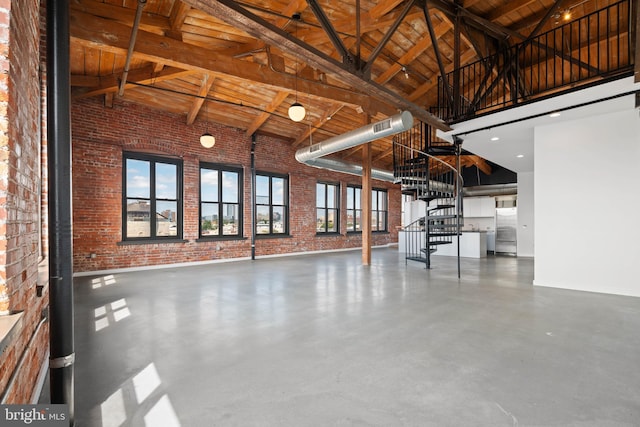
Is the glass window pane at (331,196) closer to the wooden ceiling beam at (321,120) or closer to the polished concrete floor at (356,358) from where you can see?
the wooden ceiling beam at (321,120)

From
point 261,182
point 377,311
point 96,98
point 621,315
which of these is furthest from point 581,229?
point 96,98

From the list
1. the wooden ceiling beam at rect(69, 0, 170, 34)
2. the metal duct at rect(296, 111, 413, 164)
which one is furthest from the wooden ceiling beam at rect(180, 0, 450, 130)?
the wooden ceiling beam at rect(69, 0, 170, 34)

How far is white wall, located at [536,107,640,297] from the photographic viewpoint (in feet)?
15.9

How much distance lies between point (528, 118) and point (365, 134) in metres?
2.79

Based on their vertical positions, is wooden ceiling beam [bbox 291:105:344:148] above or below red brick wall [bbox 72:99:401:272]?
above

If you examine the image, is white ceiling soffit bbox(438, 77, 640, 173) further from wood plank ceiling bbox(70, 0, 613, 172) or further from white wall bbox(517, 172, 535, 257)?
white wall bbox(517, 172, 535, 257)

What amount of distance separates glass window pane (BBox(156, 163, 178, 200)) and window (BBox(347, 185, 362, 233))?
687cm

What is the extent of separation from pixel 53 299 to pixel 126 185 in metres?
6.54

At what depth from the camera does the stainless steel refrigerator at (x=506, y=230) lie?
1125 cm

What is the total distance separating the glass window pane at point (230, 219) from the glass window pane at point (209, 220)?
0.24m

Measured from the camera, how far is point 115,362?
2.56m

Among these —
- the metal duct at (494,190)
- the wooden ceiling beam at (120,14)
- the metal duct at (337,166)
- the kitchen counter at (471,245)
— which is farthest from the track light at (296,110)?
the metal duct at (494,190)

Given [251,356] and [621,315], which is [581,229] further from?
[251,356]

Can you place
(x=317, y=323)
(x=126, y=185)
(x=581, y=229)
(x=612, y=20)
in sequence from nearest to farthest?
1. (x=317, y=323)
2. (x=581, y=229)
3. (x=612, y=20)
4. (x=126, y=185)
